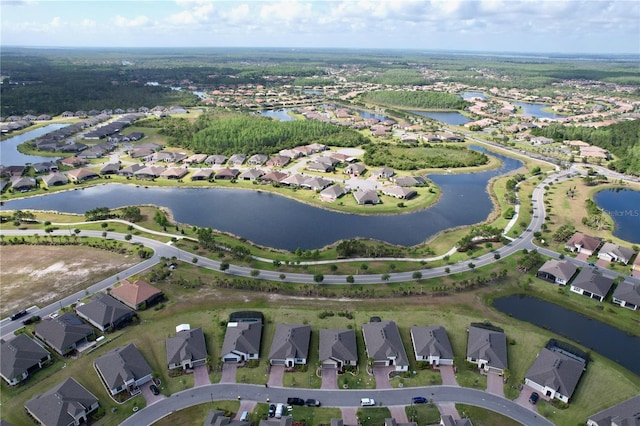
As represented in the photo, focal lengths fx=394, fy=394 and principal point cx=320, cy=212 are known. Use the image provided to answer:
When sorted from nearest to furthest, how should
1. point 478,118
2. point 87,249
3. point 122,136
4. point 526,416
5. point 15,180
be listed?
point 526,416
point 87,249
point 15,180
point 122,136
point 478,118

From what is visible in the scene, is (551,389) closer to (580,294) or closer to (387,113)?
(580,294)

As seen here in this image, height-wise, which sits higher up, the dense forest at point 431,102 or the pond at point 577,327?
the dense forest at point 431,102

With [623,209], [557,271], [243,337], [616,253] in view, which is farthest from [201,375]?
[623,209]

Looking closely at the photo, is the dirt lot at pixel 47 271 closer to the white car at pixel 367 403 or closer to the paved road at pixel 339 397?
the paved road at pixel 339 397

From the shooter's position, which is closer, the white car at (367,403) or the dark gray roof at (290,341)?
the white car at (367,403)

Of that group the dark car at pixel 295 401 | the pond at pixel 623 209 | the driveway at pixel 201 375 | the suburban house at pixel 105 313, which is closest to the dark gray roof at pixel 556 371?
the dark car at pixel 295 401

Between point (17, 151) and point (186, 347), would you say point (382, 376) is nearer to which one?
point (186, 347)

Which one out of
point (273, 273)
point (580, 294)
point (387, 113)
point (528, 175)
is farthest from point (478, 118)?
point (273, 273)
